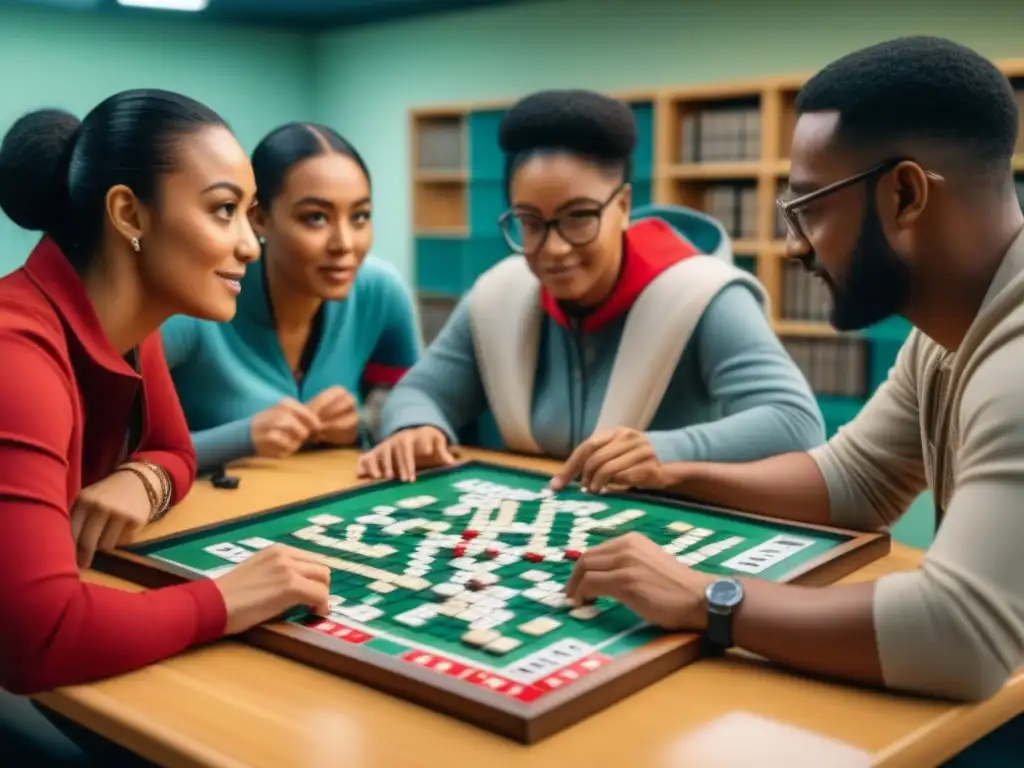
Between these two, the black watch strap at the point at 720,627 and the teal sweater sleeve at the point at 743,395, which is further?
the teal sweater sleeve at the point at 743,395

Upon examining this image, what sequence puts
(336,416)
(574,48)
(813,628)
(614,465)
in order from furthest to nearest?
(574,48), (336,416), (614,465), (813,628)

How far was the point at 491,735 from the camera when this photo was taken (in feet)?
3.66

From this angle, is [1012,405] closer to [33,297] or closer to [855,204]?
[855,204]

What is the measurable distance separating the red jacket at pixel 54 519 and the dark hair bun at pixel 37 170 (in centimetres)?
5

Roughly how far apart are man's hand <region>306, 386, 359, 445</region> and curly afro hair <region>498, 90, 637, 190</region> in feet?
2.21

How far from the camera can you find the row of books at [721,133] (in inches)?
214

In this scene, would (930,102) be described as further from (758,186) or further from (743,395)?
(758,186)

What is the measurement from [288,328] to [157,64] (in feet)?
18.1

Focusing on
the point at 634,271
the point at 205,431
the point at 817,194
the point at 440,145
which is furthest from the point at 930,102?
the point at 440,145

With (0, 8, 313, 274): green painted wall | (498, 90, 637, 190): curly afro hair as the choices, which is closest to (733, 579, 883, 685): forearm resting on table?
(498, 90, 637, 190): curly afro hair

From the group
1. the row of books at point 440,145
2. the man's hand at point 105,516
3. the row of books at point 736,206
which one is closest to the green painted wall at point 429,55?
the row of books at point 440,145

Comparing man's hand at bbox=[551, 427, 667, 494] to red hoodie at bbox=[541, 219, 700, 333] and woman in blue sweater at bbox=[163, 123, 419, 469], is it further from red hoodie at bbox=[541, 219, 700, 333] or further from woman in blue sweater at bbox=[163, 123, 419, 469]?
woman in blue sweater at bbox=[163, 123, 419, 469]

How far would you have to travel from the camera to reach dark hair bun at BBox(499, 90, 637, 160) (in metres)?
2.27

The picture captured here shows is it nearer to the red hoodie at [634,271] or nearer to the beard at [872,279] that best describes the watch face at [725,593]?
the beard at [872,279]
